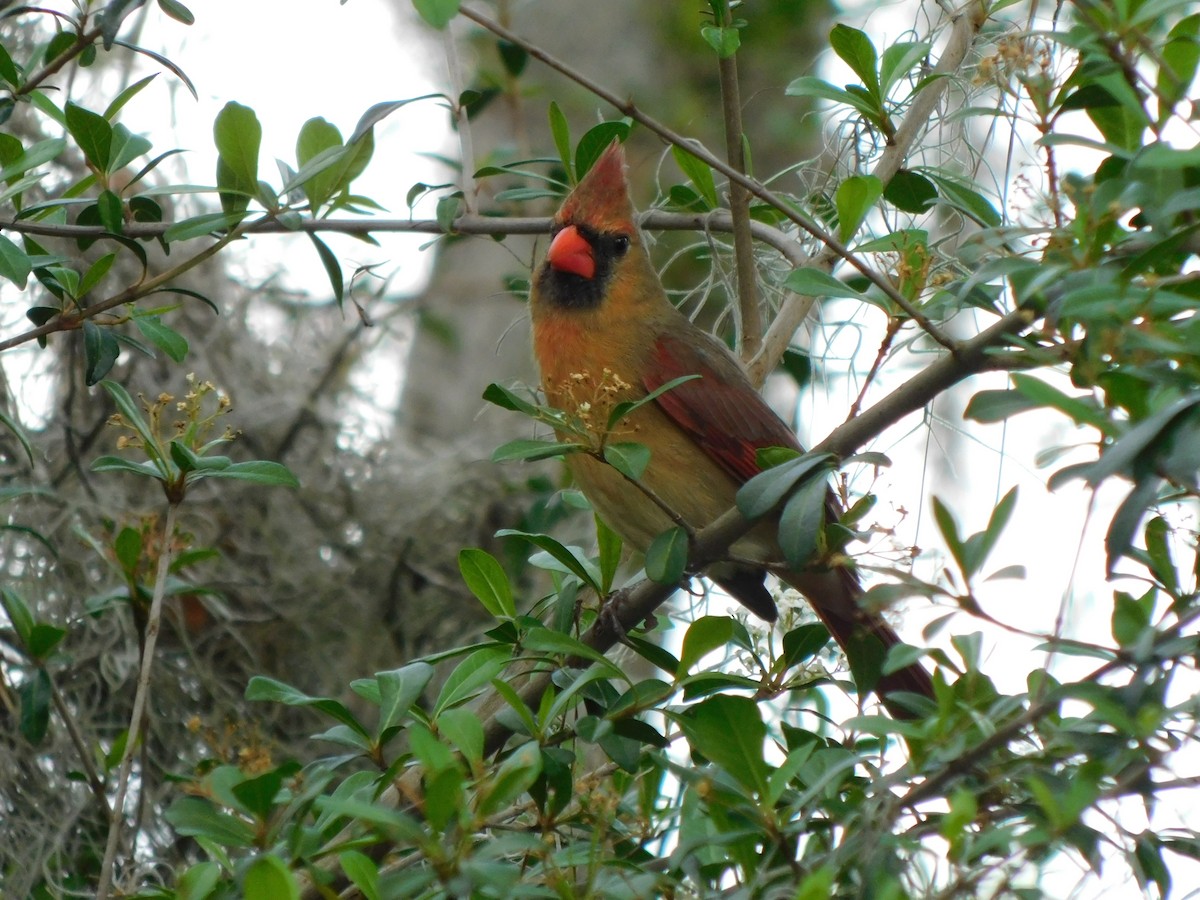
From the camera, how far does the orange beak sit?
240cm

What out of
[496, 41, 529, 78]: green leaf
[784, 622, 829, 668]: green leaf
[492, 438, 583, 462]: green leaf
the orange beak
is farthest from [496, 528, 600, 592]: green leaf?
[496, 41, 529, 78]: green leaf

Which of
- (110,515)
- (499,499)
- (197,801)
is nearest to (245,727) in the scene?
(110,515)

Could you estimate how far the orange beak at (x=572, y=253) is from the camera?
240cm

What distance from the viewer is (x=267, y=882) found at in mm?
1104

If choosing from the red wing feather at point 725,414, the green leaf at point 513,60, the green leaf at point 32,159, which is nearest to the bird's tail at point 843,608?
the red wing feather at point 725,414

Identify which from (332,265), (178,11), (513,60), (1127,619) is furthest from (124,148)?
(513,60)

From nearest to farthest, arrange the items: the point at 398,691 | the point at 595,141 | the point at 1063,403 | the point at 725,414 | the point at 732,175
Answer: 1. the point at 1063,403
2. the point at 398,691
3. the point at 732,175
4. the point at 595,141
5. the point at 725,414

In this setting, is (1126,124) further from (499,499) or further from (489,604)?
(499,499)

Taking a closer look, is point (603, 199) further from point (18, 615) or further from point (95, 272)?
point (18, 615)

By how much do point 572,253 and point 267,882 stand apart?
1.50 metres

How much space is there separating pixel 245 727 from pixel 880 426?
4.93 ft

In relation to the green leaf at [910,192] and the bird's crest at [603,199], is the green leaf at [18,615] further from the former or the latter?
the green leaf at [910,192]

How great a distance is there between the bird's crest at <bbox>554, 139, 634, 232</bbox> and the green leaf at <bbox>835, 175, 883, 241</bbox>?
902 millimetres

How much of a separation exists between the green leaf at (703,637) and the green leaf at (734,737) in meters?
0.19
